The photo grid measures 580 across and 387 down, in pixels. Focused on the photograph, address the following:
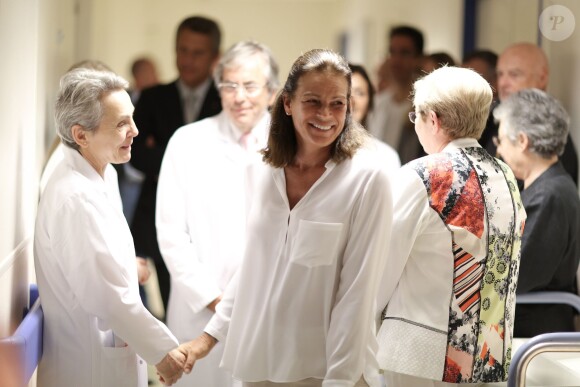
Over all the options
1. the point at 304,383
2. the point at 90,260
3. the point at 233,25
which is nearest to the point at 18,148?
the point at 90,260

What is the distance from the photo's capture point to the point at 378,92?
682cm

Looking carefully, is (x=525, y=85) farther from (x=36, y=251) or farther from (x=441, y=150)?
(x=36, y=251)

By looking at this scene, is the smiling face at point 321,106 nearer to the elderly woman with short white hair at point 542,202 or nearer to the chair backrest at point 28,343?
the chair backrest at point 28,343

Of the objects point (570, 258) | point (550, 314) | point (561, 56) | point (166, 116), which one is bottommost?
point (550, 314)

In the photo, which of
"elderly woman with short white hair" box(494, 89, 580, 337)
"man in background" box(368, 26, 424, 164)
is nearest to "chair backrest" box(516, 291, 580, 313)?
"elderly woman with short white hair" box(494, 89, 580, 337)

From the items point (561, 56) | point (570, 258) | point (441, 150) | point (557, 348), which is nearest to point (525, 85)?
point (561, 56)

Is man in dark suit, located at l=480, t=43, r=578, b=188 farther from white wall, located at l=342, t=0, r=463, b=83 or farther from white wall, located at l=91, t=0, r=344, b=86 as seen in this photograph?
white wall, located at l=91, t=0, r=344, b=86

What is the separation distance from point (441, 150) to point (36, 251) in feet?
4.06

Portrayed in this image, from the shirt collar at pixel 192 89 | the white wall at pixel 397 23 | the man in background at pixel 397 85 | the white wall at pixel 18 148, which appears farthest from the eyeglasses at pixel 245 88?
the white wall at pixel 397 23

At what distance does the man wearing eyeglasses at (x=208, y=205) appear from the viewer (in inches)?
132

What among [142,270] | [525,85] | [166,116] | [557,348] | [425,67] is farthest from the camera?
[425,67]

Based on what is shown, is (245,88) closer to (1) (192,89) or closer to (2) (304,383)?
(2) (304,383)

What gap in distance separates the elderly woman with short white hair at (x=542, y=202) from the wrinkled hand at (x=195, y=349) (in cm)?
118

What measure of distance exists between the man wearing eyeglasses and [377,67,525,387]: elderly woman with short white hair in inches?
32.8
